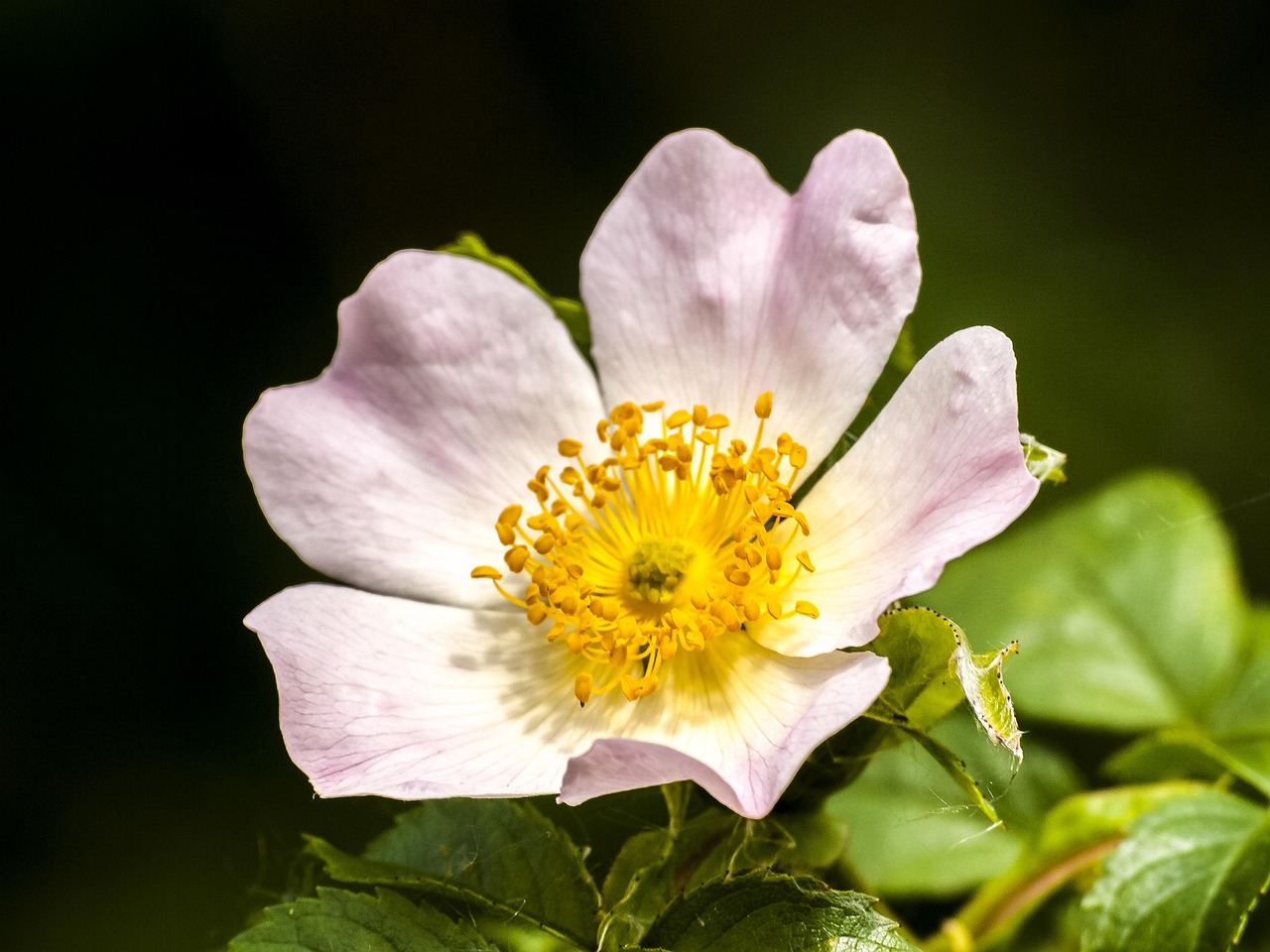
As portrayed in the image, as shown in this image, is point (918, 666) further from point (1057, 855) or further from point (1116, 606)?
point (1116, 606)

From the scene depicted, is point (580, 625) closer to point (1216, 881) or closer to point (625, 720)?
point (625, 720)

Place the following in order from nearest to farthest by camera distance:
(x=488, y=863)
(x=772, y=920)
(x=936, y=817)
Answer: (x=772, y=920) → (x=488, y=863) → (x=936, y=817)

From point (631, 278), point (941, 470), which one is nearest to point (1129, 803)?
point (941, 470)

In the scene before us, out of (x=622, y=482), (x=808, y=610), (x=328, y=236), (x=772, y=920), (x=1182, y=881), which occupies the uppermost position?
(x=328, y=236)

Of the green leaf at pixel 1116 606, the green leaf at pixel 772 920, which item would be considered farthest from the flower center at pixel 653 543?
the green leaf at pixel 1116 606

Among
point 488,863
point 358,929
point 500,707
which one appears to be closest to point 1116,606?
point 500,707

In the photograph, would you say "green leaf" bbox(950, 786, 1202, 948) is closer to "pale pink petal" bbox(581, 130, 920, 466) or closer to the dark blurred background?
"pale pink petal" bbox(581, 130, 920, 466)
